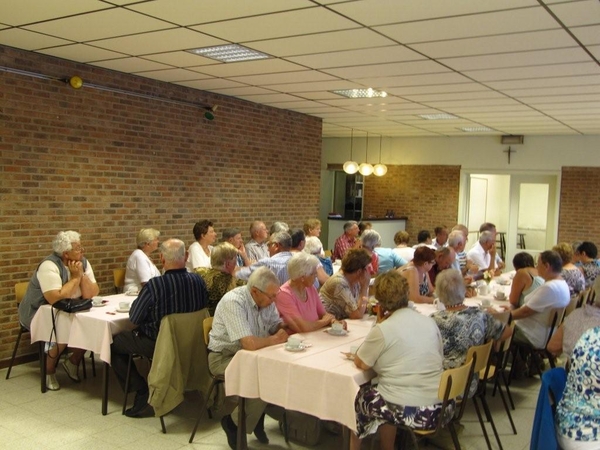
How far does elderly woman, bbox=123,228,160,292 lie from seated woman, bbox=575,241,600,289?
501 cm

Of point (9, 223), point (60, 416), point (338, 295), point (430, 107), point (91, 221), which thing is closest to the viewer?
point (60, 416)

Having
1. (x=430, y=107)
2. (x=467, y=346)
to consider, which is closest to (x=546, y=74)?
(x=430, y=107)

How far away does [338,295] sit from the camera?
4.82 meters

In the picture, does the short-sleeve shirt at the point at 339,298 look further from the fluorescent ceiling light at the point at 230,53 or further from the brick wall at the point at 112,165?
the brick wall at the point at 112,165

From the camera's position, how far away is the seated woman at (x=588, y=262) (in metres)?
7.03

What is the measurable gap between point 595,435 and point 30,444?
3484 mm

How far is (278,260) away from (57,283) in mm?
1963

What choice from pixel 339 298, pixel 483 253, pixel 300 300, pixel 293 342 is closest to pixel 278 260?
pixel 339 298

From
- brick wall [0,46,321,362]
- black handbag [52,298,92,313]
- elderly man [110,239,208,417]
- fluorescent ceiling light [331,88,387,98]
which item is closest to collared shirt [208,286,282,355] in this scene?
elderly man [110,239,208,417]

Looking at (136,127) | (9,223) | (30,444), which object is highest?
(136,127)

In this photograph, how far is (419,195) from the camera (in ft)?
40.4

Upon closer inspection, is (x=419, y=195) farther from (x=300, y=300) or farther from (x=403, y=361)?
(x=403, y=361)

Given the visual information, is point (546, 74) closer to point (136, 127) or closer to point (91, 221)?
point (136, 127)

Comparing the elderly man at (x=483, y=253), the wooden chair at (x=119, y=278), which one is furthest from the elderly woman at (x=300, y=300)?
the elderly man at (x=483, y=253)
